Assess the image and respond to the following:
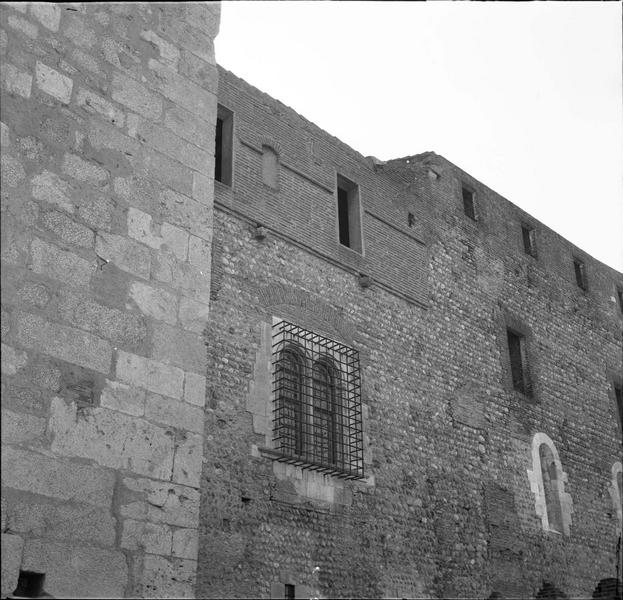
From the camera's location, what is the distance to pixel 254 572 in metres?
8.69

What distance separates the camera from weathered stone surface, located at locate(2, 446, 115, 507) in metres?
4.04

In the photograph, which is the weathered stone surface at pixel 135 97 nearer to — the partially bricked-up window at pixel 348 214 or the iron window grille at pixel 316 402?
the iron window grille at pixel 316 402

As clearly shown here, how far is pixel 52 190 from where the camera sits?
459 cm

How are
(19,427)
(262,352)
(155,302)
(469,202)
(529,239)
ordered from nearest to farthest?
1. (19,427)
2. (155,302)
3. (262,352)
4. (469,202)
5. (529,239)

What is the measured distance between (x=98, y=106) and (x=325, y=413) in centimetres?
589

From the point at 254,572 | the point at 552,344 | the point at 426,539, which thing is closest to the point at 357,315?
the point at 426,539

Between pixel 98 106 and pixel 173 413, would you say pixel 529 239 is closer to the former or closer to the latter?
pixel 98 106

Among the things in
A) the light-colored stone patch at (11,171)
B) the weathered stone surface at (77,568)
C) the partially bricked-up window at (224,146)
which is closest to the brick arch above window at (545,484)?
the partially bricked-up window at (224,146)

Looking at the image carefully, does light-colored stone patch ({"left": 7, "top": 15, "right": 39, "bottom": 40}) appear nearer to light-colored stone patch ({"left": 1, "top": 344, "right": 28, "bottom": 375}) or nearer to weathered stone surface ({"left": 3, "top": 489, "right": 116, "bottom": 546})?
light-colored stone patch ({"left": 1, "top": 344, "right": 28, "bottom": 375})

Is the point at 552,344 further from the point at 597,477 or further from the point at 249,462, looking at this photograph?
the point at 249,462

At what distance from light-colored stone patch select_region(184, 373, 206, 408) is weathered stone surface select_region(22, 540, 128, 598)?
0.90 meters

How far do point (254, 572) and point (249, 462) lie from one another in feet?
3.42

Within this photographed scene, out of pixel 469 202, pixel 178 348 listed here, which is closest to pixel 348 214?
pixel 469 202

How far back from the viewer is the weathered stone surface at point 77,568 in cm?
404
